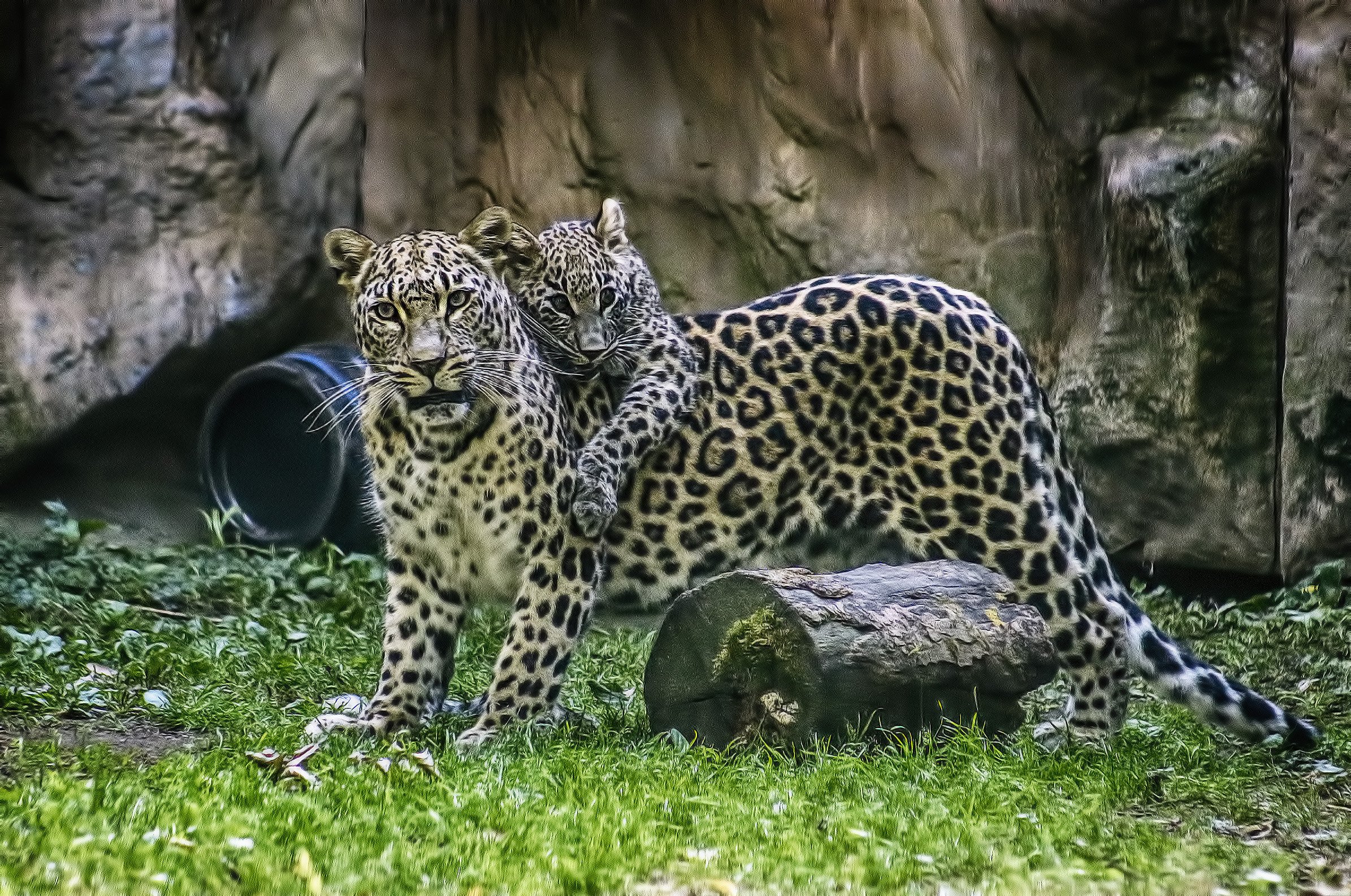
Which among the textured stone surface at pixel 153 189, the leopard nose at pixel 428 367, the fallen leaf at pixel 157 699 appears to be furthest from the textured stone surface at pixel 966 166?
the fallen leaf at pixel 157 699

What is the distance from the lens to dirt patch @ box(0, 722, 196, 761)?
22.1ft

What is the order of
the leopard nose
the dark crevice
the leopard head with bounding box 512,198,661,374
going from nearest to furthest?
the leopard nose, the leopard head with bounding box 512,198,661,374, the dark crevice

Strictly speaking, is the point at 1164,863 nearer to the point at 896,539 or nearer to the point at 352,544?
the point at 896,539

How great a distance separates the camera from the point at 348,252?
734cm

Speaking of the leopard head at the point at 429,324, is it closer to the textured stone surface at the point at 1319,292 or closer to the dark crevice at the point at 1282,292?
the textured stone surface at the point at 1319,292

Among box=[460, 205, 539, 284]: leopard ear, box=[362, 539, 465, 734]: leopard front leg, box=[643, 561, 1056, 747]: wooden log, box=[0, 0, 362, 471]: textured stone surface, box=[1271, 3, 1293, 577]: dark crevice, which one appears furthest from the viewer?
box=[0, 0, 362, 471]: textured stone surface

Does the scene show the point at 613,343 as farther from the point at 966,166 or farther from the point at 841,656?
the point at 966,166

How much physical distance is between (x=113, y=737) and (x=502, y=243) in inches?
108

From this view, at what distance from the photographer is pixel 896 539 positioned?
7.50m

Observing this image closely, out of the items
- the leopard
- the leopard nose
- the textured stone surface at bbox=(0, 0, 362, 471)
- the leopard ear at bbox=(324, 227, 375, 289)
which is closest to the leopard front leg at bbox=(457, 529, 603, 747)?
the leopard

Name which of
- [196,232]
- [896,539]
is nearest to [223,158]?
[196,232]

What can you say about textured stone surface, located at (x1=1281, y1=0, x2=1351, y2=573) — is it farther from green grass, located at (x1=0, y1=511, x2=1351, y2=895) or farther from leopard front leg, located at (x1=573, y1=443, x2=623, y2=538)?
leopard front leg, located at (x1=573, y1=443, x2=623, y2=538)

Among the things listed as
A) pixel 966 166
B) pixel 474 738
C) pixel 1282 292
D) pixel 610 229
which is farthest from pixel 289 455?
pixel 1282 292

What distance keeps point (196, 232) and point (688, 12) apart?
388 cm
